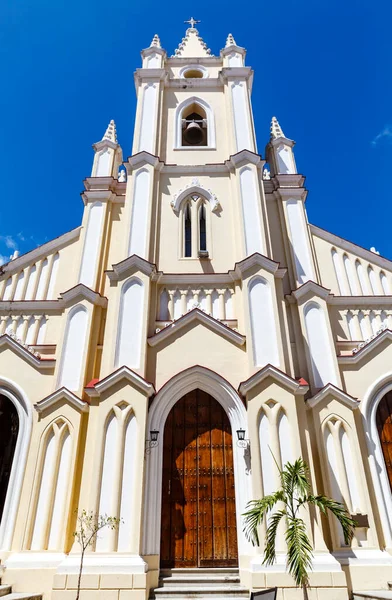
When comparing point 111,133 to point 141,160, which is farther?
point 111,133

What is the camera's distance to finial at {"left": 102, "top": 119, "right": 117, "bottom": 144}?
1661 cm

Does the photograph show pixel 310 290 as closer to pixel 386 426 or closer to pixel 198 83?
pixel 386 426

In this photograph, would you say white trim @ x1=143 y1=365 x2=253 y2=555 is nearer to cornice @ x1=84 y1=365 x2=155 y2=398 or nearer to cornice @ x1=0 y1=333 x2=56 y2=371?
cornice @ x1=84 y1=365 x2=155 y2=398

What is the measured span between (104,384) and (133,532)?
3.17 meters

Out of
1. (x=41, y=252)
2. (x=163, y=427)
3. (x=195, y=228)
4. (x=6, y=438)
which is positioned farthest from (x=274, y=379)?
(x=41, y=252)

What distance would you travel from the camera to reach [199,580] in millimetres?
8297

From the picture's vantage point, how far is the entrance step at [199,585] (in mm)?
7855

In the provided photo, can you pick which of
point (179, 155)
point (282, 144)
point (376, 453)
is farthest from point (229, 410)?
point (282, 144)

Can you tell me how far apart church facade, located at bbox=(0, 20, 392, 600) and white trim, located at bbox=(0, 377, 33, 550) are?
0.04 m

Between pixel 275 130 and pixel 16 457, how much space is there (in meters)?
15.0

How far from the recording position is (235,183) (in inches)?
548

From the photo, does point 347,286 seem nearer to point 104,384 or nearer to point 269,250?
point 269,250

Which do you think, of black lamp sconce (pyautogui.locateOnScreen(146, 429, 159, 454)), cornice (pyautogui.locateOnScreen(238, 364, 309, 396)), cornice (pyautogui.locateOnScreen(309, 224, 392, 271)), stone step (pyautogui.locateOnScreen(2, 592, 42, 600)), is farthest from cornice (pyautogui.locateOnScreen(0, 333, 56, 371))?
cornice (pyautogui.locateOnScreen(309, 224, 392, 271))

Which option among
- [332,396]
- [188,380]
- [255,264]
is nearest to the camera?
[332,396]
